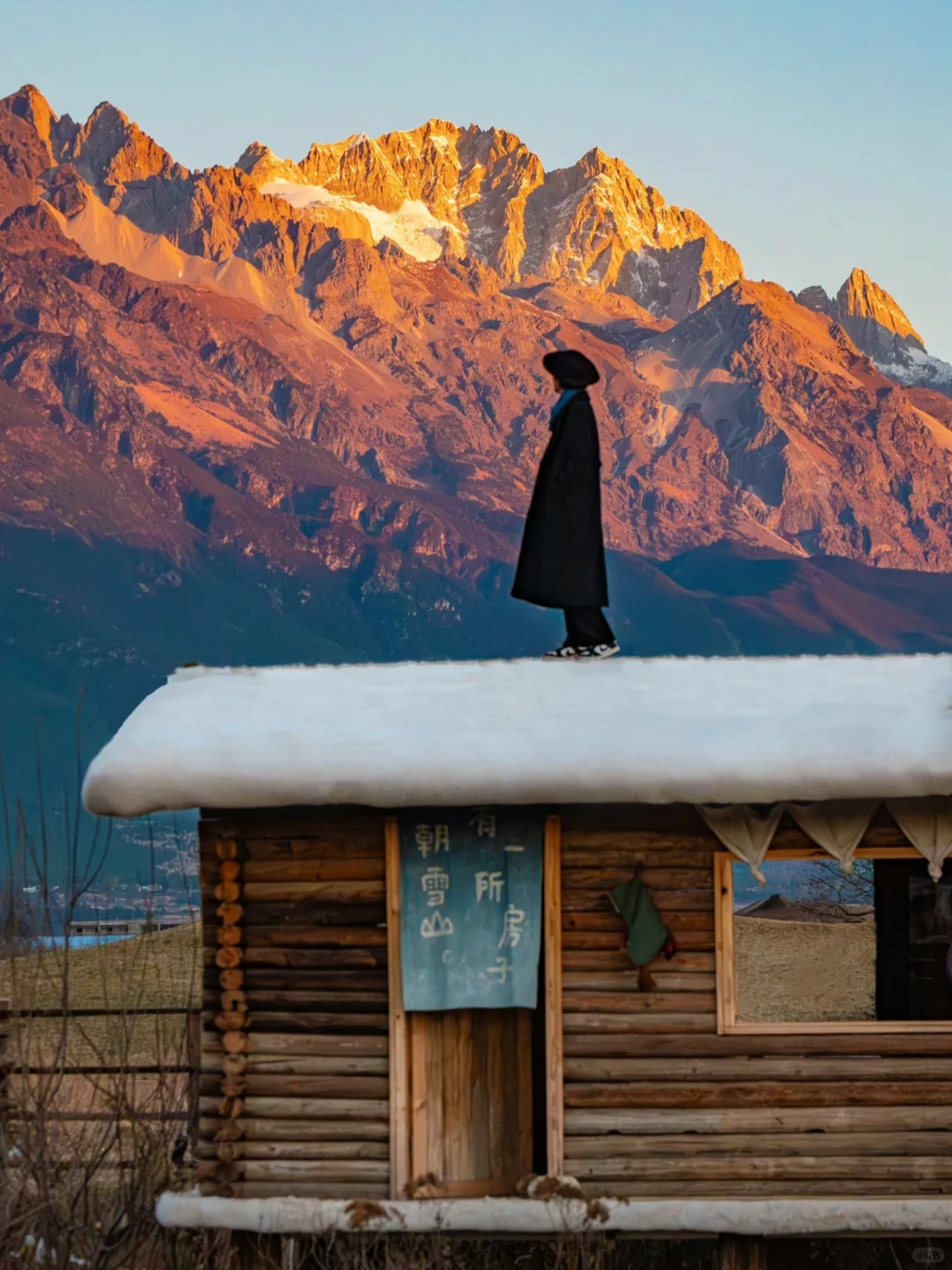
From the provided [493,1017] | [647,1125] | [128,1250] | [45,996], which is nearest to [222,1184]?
[128,1250]

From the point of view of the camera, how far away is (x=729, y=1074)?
10.4 meters

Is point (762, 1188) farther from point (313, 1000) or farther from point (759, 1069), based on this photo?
point (313, 1000)

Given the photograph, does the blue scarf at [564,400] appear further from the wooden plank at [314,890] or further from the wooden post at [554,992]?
the wooden plank at [314,890]

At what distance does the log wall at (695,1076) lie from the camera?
10.4m

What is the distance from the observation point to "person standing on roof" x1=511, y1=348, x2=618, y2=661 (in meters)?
12.3

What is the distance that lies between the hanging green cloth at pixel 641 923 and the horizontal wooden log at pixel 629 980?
120 mm

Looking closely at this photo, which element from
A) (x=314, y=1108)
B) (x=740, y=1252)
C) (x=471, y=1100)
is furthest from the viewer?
(x=471, y=1100)

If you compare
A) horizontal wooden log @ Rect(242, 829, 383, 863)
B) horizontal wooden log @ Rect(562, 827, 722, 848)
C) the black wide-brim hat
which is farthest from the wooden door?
the black wide-brim hat

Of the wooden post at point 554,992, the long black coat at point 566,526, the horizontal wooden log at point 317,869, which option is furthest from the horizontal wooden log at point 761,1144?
the long black coat at point 566,526

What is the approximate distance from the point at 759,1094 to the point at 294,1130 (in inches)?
114

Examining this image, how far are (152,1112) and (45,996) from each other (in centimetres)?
1639

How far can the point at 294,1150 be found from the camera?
10.4 metres

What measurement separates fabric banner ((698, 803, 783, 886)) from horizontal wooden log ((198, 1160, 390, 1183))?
292cm

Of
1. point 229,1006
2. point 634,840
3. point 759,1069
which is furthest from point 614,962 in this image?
point 229,1006
